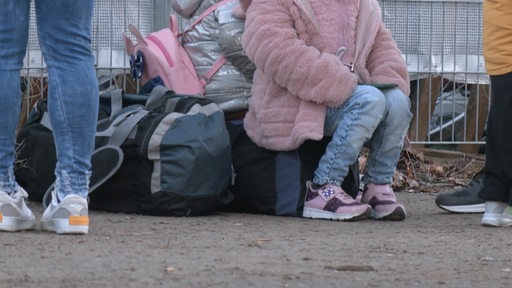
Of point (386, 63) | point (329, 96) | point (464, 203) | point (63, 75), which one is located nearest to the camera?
point (63, 75)

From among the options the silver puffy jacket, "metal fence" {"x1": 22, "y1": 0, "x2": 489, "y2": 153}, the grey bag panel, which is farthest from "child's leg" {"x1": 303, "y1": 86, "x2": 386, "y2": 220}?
"metal fence" {"x1": 22, "y1": 0, "x2": 489, "y2": 153}

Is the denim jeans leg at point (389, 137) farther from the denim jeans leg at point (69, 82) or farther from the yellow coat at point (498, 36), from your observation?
the denim jeans leg at point (69, 82)

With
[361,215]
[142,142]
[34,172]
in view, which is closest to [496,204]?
[361,215]

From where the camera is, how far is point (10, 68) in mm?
4508

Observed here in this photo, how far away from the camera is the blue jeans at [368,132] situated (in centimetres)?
544

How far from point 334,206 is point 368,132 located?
0.37 m

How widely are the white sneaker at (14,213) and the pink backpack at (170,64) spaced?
64.4 inches

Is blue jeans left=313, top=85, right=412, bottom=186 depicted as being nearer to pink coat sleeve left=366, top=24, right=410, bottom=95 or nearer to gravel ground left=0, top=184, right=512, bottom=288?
pink coat sleeve left=366, top=24, right=410, bottom=95

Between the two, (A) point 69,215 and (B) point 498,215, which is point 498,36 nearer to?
(B) point 498,215

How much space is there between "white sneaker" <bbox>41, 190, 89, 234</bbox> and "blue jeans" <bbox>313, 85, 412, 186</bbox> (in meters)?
1.40

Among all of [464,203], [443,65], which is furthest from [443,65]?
[464,203]

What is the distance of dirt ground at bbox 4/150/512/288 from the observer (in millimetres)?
3709

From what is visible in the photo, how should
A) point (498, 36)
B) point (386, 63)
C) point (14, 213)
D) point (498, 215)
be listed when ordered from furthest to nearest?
point (386, 63), point (498, 215), point (498, 36), point (14, 213)

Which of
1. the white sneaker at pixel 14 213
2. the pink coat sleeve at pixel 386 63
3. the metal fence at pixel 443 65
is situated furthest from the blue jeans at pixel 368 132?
the metal fence at pixel 443 65
